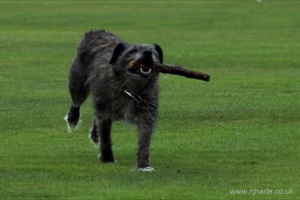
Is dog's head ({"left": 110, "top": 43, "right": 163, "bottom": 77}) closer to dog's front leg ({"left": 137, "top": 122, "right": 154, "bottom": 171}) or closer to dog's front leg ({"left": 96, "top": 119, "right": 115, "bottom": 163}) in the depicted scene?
dog's front leg ({"left": 137, "top": 122, "right": 154, "bottom": 171})

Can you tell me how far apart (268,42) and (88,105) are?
1775cm

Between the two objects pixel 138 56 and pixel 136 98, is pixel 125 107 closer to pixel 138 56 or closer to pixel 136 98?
pixel 136 98

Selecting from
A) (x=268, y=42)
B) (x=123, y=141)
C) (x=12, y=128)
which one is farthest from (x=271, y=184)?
(x=268, y=42)

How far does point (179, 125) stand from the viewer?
19.5m

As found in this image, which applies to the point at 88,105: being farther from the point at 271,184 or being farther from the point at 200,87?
the point at 271,184

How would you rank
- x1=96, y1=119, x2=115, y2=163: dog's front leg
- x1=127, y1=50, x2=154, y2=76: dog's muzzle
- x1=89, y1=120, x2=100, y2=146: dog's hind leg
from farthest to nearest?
x1=89, y1=120, x2=100, y2=146: dog's hind leg
x1=96, y1=119, x2=115, y2=163: dog's front leg
x1=127, y1=50, x2=154, y2=76: dog's muzzle

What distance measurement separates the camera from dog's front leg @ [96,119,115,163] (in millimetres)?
15328

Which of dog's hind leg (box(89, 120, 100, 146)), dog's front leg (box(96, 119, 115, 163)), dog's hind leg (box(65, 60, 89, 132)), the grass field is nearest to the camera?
the grass field

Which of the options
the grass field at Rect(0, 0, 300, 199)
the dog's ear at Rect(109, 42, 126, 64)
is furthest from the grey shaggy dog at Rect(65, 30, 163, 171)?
the grass field at Rect(0, 0, 300, 199)

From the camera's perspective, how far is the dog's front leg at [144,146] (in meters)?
14.5

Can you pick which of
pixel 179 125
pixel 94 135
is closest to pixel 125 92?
A: pixel 94 135

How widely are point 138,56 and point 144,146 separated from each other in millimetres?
1114

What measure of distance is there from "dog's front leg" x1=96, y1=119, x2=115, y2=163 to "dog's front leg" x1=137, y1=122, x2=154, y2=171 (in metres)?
Result: 0.73

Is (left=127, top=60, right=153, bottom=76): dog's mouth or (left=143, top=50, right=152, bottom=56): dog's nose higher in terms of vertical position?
(left=143, top=50, right=152, bottom=56): dog's nose
